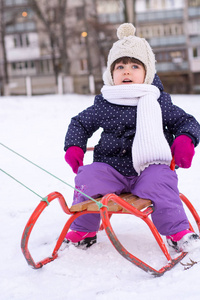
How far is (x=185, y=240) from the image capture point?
2125 mm

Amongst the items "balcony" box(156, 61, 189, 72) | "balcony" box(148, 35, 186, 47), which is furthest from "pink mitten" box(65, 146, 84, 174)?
"balcony" box(148, 35, 186, 47)

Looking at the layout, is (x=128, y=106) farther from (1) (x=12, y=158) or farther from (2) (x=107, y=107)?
(1) (x=12, y=158)

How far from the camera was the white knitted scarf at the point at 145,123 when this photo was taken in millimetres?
2309

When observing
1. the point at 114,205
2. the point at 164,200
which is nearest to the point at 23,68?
the point at 164,200

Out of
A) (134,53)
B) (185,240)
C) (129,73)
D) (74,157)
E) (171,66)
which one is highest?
(134,53)

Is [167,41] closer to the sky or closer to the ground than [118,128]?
closer to the sky

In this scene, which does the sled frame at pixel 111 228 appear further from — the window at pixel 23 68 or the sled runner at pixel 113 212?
the window at pixel 23 68

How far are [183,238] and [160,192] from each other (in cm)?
26

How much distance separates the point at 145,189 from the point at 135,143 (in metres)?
0.29

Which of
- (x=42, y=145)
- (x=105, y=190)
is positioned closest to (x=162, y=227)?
(x=105, y=190)

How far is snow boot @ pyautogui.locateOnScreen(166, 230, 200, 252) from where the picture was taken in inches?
82.7

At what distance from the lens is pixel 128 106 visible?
2.50 metres

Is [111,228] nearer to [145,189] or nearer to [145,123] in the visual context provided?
[145,189]

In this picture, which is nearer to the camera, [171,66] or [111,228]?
[111,228]
